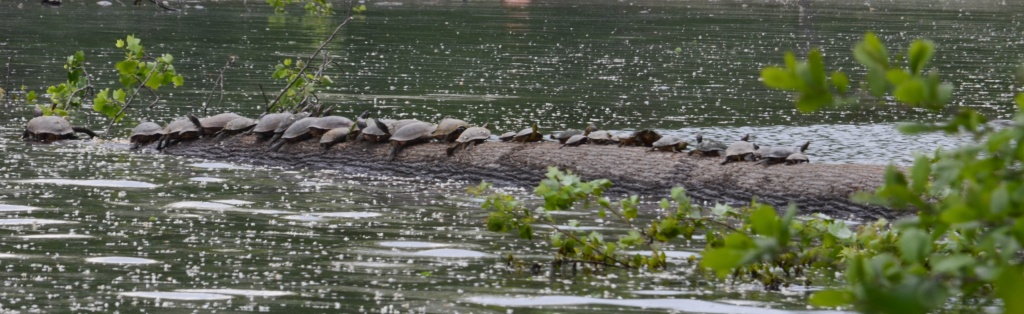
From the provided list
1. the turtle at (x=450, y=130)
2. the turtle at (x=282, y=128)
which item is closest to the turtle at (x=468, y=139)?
the turtle at (x=450, y=130)

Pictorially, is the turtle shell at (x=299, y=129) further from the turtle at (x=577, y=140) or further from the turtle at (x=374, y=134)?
the turtle at (x=577, y=140)

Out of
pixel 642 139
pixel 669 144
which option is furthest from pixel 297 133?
pixel 669 144

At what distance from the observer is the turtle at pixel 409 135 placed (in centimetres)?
1364

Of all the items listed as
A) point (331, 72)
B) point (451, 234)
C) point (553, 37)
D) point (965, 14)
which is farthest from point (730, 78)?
point (965, 14)

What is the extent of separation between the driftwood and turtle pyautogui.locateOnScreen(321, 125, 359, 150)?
0.27ft

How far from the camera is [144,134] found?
593 inches

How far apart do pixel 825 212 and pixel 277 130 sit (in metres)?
6.23

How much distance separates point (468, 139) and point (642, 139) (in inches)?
72.8

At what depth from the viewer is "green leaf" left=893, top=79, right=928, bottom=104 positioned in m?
3.16

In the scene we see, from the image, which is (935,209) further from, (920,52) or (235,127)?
(235,127)

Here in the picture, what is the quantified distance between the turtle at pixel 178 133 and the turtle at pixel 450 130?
10.2ft

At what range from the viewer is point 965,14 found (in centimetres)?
6084

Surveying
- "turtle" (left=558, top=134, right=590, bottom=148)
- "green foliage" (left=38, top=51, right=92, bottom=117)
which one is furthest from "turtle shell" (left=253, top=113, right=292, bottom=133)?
"green foliage" (left=38, top=51, right=92, bottom=117)

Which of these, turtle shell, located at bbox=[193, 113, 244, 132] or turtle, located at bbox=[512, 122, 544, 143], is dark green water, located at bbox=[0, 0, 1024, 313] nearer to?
turtle shell, located at bbox=[193, 113, 244, 132]
